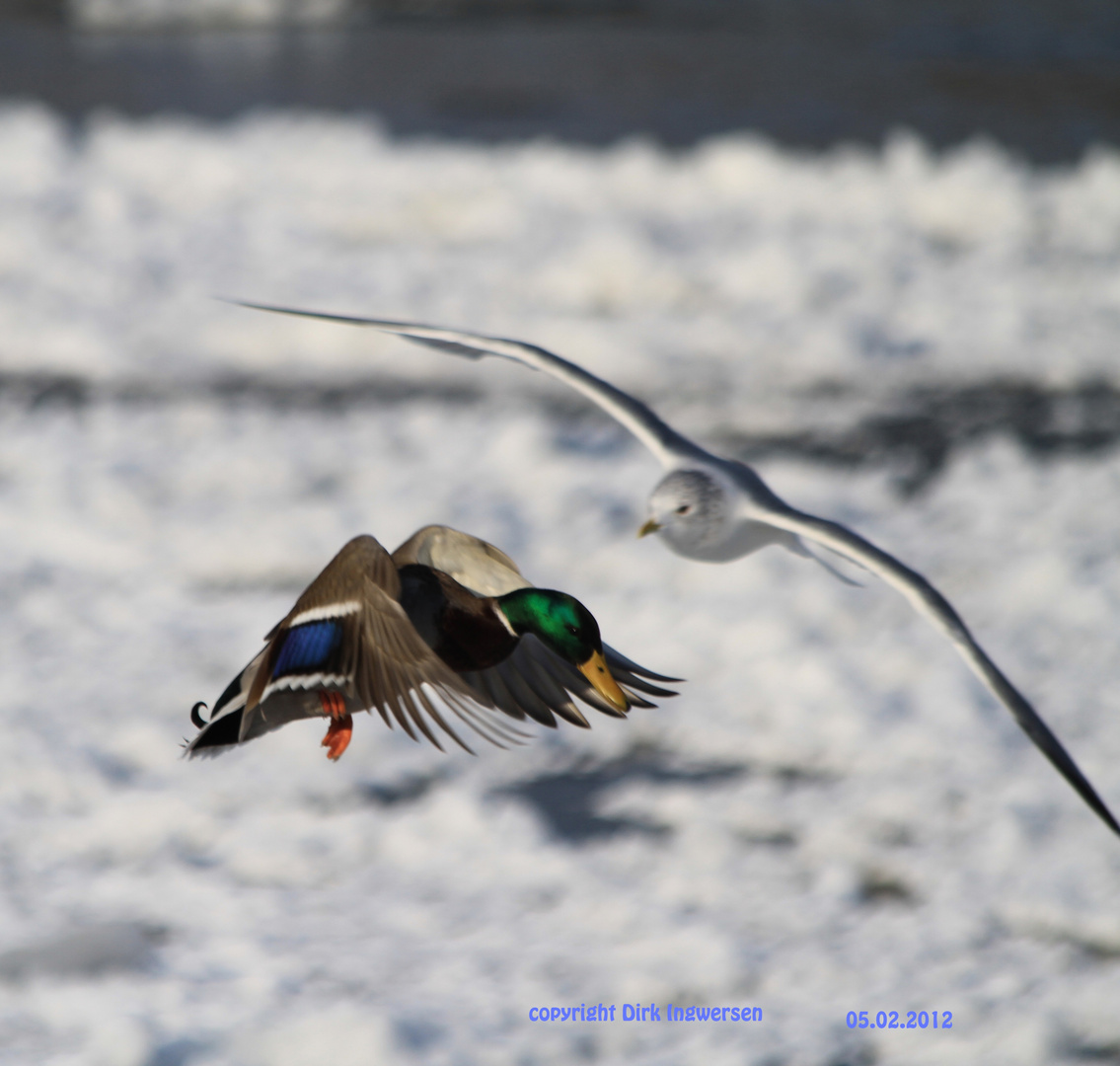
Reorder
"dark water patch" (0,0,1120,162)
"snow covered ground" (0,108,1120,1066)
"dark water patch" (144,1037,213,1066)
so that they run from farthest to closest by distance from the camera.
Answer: "dark water patch" (0,0,1120,162) → "snow covered ground" (0,108,1120,1066) → "dark water patch" (144,1037,213,1066)

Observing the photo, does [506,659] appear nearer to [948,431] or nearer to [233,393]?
[948,431]

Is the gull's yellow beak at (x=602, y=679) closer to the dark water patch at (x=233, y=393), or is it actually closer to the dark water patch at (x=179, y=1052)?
the dark water patch at (x=179, y=1052)

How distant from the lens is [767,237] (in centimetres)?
900

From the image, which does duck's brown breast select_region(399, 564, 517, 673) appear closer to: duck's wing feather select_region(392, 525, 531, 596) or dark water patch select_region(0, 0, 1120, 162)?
duck's wing feather select_region(392, 525, 531, 596)

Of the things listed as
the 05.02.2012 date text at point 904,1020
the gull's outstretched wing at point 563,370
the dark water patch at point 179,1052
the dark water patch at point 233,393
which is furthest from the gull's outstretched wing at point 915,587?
the dark water patch at point 233,393

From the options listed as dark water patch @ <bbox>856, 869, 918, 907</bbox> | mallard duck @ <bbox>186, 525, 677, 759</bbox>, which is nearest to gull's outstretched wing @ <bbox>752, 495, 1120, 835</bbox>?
mallard duck @ <bbox>186, 525, 677, 759</bbox>

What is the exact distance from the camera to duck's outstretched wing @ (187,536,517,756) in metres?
1.31

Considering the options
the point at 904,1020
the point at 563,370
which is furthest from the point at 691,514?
the point at 904,1020

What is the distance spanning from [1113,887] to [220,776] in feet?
9.27

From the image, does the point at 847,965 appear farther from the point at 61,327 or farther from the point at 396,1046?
the point at 61,327

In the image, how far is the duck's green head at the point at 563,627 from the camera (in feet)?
4.58

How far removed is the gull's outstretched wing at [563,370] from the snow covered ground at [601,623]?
6.25 feet

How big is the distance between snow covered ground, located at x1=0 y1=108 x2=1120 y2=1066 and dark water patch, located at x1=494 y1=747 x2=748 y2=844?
18 millimetres

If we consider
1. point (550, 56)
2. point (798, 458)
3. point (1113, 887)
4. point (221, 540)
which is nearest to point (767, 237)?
point (798, 458)
